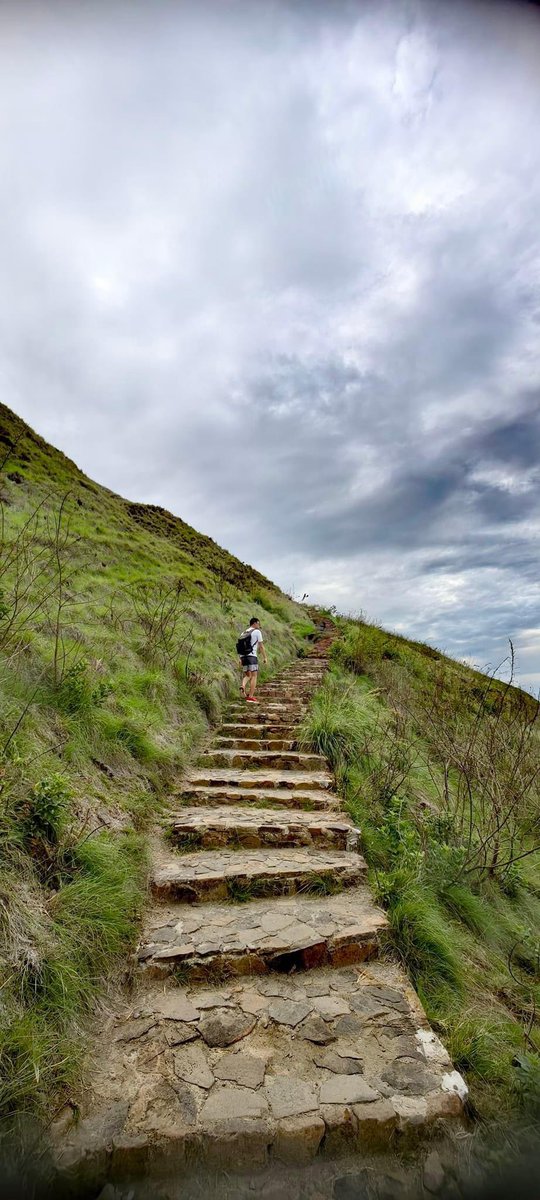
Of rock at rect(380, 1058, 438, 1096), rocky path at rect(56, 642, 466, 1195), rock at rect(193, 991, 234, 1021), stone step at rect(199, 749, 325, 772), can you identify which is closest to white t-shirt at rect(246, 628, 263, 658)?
stone step at rect(199, 749, 325, 772)

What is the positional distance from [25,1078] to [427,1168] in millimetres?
1720

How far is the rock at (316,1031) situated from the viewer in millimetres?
2541

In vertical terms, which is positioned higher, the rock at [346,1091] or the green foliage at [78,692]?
the green foliage at [78,692]

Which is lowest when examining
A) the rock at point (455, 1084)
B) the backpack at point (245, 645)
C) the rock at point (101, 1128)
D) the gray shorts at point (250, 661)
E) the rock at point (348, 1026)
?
the rock at point (101, 1128)

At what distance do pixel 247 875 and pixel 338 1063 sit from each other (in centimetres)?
149

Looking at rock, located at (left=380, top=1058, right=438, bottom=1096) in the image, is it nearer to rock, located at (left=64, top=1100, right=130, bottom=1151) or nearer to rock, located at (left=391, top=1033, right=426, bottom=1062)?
rock, located at (left=391, top=1033, right=426, bottom=1062)

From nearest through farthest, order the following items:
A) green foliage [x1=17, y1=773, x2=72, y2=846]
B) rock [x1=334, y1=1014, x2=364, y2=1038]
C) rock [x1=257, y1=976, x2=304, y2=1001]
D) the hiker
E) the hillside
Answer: the hillside < rock [x1=334, y1=1014, x2=364, y2=1038] < rock [x1=257, y1=976, x2=304, y2=1001] < green foliage [x1=17, y1=773, x2=72, y2=846] < the hiker

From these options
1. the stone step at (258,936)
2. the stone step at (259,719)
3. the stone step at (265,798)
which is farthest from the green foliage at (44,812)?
the stone step at (259,719)

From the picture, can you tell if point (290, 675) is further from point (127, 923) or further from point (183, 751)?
point (127, 923)

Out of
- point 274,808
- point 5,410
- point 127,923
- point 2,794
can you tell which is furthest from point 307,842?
point 5,410

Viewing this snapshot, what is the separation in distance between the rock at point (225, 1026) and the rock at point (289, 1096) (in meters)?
0.31

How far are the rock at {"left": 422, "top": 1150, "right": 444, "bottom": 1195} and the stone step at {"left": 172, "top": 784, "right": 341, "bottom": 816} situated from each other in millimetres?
3041

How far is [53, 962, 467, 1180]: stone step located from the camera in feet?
6.48

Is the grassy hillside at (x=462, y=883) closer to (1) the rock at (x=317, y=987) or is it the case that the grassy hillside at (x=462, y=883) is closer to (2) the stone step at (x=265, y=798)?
(2) the stone step at (x=265, y=798)
